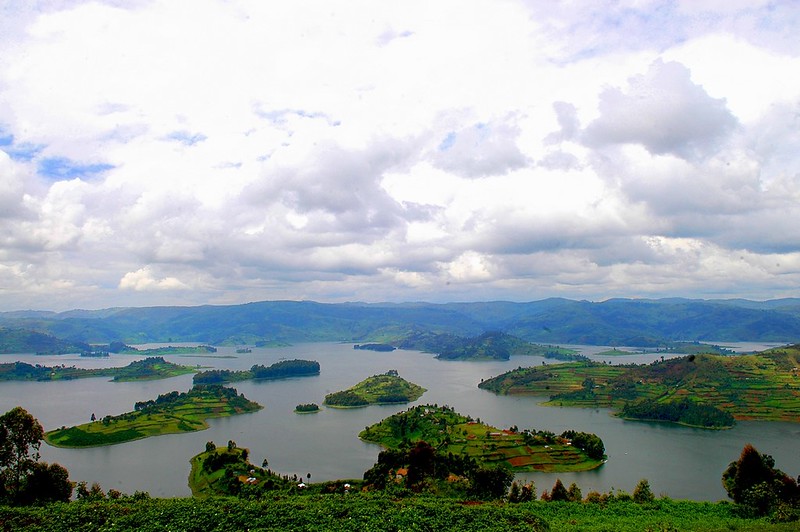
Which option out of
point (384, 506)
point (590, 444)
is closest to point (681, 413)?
point (590, 444)

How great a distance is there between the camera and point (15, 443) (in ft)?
123

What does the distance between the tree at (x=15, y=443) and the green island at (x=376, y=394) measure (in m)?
90.3

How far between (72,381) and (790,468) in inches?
7490

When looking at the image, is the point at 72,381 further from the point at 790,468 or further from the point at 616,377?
the point at 790,468

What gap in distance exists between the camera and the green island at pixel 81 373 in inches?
6875

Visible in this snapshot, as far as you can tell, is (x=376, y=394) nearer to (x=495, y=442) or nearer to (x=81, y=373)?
(x=495, y=442)

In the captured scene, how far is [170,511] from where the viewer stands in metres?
26.4

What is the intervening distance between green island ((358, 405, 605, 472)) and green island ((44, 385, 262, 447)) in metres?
38.3

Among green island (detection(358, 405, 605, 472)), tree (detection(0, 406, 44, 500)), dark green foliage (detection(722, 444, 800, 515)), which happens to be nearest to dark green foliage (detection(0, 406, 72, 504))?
tree (detection(0, 406, 44, 500))

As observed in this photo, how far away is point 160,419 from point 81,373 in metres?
103

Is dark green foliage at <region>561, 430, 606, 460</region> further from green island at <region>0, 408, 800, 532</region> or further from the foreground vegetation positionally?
the foreground vegetation

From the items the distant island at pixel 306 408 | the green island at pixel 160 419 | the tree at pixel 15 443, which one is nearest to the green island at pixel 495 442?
the distant island at pixel 306 408

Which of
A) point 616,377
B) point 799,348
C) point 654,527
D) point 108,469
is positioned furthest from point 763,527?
point 799,348

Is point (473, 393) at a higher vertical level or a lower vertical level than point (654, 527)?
lower
